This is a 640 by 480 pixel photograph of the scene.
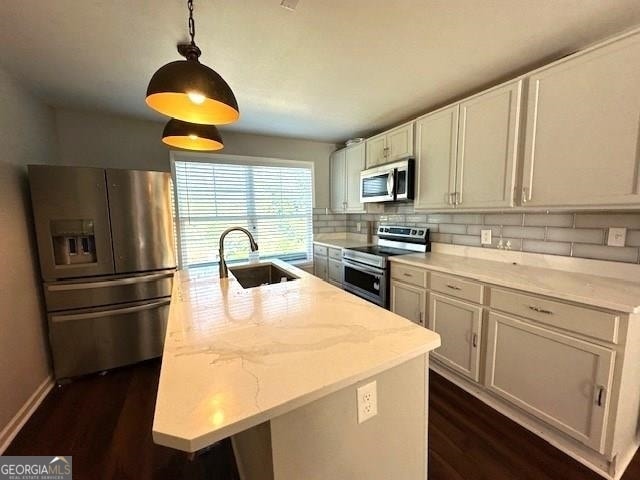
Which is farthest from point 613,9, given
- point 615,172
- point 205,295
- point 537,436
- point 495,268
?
point 205,295

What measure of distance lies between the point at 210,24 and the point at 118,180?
153 cm

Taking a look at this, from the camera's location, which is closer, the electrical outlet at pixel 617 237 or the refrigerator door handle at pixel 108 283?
the electrical outlet at pixel 617 237

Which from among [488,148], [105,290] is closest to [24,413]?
[105,290]

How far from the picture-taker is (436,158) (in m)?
2.36

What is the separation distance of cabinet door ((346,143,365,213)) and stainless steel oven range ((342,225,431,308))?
46 cm

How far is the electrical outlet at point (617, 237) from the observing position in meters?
1.58

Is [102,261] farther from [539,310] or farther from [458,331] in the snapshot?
[539,310]

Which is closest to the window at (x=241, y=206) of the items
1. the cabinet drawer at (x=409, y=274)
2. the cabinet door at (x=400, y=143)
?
the cabinet door at (x=400, y=143)

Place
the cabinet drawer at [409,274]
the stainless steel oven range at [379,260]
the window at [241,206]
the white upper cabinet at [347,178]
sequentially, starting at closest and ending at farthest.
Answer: the cabinet drawer at [409,274] → the stainless steel oven range at [379,260] → the window at [241,206] → the white upper cabinet at [347,178]

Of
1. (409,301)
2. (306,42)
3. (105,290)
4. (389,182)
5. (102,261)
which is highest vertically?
(306,42)

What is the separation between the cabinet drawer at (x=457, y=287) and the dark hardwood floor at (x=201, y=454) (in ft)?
2.39

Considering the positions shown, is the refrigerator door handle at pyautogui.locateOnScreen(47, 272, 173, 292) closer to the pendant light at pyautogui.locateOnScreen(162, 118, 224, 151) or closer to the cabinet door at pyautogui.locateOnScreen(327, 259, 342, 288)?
the pendant light at pyautogui.locateOnScreen(162, 118, 224, 151)

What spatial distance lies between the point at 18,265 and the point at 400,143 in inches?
127

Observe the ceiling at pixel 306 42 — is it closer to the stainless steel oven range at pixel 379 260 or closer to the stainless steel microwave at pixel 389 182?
the stainless steel microwave at pixel 389 182
